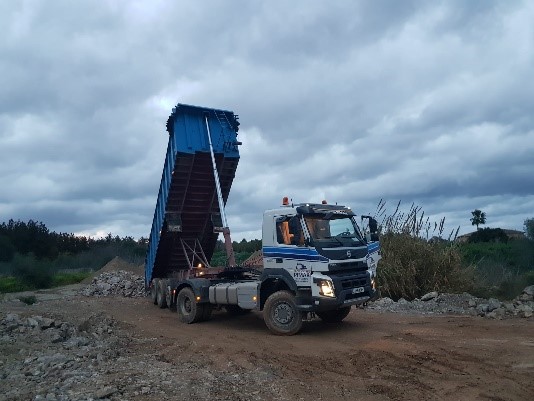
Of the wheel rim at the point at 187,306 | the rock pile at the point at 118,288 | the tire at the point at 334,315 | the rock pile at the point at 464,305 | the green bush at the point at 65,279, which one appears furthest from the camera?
the green bush at the point at 65,279

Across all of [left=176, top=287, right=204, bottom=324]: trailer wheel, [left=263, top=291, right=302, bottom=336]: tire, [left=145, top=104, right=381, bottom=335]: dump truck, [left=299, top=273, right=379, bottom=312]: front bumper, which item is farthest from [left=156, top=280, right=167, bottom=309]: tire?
[left=299, top=273, right=379, bottom=312]: front bumper

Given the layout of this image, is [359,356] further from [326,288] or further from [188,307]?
[188,307]

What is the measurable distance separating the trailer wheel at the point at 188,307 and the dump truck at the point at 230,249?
27 mm

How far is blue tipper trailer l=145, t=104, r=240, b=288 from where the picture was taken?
13680 millimetres

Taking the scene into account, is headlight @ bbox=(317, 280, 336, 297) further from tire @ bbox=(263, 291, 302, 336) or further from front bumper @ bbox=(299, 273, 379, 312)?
tire @ bbox=(263, 291, 302, 336)

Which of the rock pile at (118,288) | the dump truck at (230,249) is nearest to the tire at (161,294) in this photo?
the dump truck at (230,249)

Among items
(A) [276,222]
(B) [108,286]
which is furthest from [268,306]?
(B) [108,286]

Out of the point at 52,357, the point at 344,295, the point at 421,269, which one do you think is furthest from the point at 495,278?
the point at 52,357

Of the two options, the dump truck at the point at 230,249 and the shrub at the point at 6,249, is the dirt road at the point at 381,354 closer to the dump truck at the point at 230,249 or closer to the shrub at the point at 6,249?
the dump truck at the point at 230,249

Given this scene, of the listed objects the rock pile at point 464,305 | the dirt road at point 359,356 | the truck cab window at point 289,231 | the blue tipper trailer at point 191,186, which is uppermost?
the blue tipper trailer at point 191,186

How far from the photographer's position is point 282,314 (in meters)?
10.6

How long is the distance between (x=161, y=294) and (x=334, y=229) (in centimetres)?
741

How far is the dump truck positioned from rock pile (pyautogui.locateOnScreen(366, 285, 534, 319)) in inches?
103

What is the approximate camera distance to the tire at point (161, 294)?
15.5m
